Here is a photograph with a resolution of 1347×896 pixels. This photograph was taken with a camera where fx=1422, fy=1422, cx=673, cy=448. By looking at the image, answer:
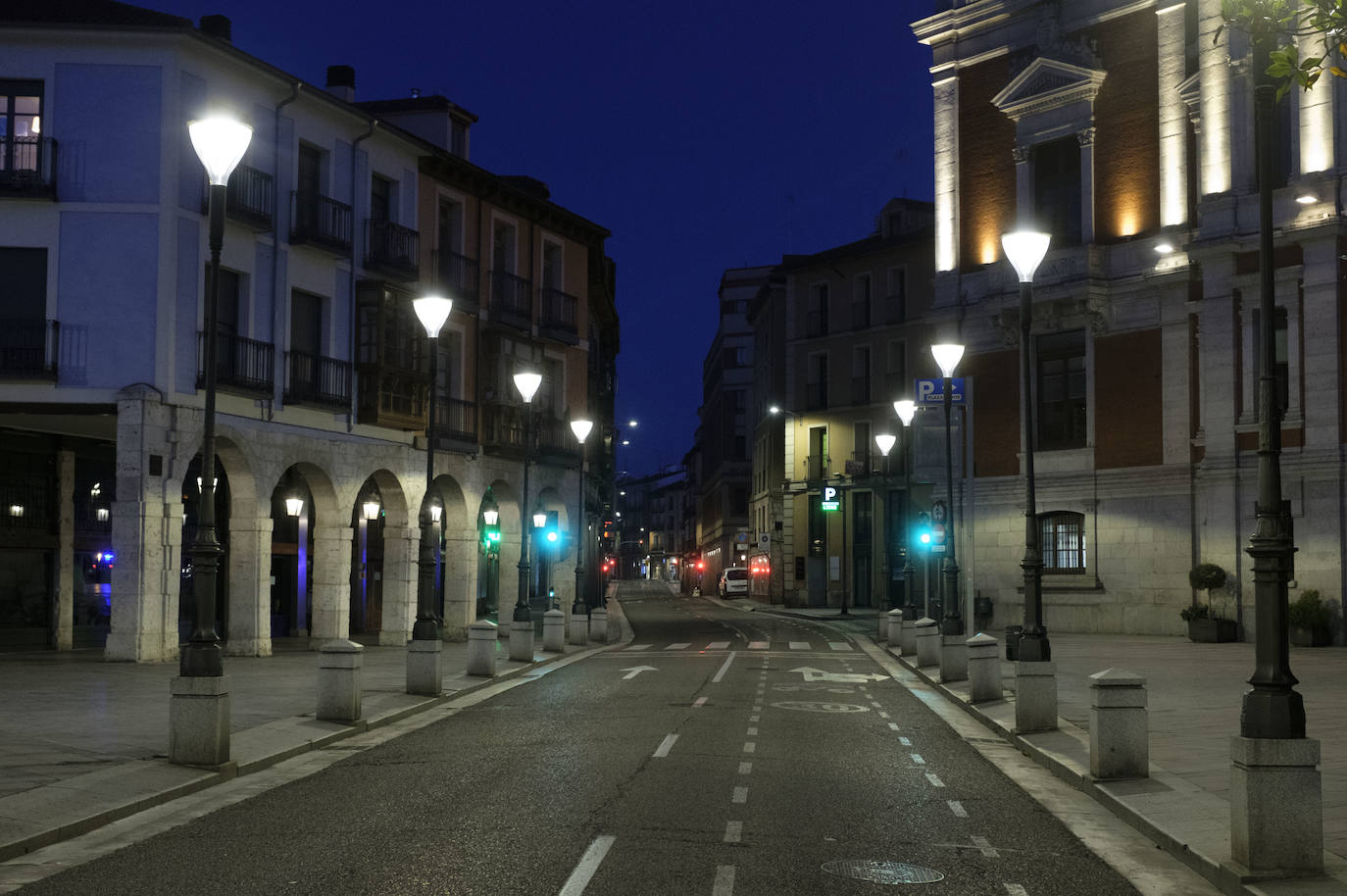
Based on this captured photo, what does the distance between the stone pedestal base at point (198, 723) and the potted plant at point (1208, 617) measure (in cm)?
2795

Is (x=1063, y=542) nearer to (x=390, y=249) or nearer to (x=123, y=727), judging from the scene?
(x=390, y=249)

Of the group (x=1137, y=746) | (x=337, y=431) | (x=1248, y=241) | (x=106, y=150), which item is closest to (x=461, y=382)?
(x=337, y=431)

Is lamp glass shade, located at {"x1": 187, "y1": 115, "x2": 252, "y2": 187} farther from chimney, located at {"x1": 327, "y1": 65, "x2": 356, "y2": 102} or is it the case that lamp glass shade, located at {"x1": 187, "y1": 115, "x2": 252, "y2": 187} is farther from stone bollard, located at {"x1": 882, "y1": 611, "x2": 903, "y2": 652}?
chimney, located at {"x1": 327, "y1": 65, "x2": 356, "y2": 102}

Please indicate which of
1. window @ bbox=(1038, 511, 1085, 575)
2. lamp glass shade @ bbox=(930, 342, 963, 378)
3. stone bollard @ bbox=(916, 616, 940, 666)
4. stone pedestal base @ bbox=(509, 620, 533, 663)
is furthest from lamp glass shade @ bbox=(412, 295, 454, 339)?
window @ bbox=(1038, 511, 1085, 575)

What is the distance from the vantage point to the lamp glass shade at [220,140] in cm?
1408

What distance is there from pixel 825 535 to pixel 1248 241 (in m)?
38.8

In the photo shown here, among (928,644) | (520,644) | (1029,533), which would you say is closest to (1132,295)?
(928,644)

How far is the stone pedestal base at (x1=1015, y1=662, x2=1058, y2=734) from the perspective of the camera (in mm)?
16469

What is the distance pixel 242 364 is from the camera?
2984cm

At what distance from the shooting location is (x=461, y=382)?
39.3m

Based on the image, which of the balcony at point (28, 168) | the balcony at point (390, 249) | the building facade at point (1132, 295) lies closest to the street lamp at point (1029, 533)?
the building facade at point (1132, 295)

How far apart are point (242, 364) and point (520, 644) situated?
27.5ft

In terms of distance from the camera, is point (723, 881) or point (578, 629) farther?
point (578, 629)

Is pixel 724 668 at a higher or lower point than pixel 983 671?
lower
